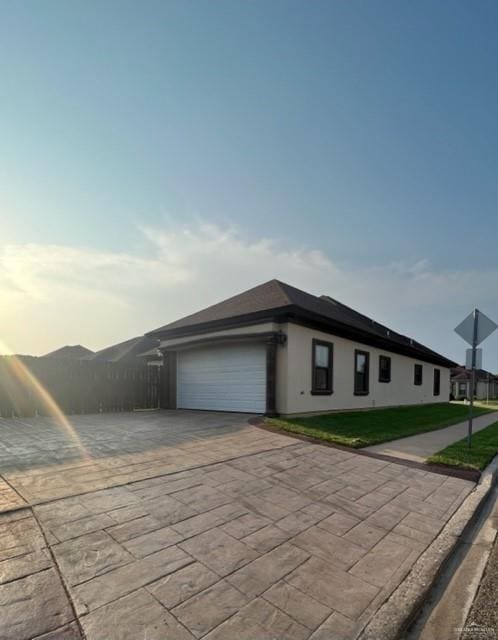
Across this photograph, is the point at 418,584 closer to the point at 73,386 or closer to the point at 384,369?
the point at 73,386

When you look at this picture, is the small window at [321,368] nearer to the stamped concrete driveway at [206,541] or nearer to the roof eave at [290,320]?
the roof eave at [290,320]

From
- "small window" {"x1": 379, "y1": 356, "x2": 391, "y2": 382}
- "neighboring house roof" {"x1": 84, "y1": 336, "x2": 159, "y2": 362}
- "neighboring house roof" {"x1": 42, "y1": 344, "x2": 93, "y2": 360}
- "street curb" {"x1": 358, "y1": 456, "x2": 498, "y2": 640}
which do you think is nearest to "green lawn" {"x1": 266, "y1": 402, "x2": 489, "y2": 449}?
"street curb" {"x1": 358, "y1": 456, "x2": 498, "y2": 640}

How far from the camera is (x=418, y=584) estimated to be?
2.74m

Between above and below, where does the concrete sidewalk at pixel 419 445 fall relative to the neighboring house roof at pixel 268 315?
below

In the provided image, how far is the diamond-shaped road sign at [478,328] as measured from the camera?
7844 millimetres

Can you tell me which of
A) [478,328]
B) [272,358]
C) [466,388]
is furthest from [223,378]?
[466,388]

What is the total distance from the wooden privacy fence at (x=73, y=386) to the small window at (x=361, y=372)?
7742mm

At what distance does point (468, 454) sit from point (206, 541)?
619 centimetres

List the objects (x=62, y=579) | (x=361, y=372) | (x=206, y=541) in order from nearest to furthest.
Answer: (x=62, y=579) < (x=206, y=541) < (x=361, y=372)

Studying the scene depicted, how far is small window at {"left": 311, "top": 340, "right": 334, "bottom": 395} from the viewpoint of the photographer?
11719 millimetres

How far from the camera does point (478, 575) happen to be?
2.98m

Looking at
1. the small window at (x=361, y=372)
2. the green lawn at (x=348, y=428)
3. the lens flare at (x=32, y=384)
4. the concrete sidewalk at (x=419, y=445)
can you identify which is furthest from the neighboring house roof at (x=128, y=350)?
the concrete sidewalk at (x=419, y=445)

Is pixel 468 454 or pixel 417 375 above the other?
pixel 417 375

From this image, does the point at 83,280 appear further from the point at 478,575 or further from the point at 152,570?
the point at 478,575
